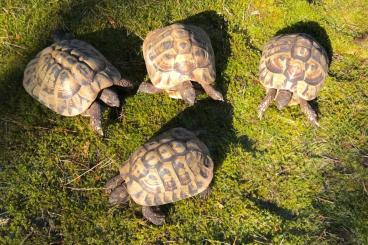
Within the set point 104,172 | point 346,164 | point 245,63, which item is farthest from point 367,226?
point 104,172

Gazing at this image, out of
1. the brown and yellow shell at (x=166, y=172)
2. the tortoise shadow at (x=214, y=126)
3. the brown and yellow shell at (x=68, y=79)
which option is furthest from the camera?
the tortoise shadow at (x=214, y=126)

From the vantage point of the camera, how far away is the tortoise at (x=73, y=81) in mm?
5961

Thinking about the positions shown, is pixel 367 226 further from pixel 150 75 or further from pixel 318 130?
pixel 150 75

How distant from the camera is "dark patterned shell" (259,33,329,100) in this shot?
6.37 meters

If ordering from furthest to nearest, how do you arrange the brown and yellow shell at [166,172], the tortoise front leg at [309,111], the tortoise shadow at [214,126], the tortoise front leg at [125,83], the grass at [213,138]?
the tortoise front leg at [309,111]
the tortoise front leg at [125,83]
the tortoise shadow at [214,126]
the grass at [213,138]
the brown and yellow shell at [166,172]

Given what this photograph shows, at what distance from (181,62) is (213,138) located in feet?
4.08

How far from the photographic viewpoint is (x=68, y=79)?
19.5ft

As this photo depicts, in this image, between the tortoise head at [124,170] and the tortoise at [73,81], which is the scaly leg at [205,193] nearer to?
the tortoise head at [124,170]

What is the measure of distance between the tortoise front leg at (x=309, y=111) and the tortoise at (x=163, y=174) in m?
1.89

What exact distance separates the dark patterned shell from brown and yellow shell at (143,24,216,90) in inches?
37.7

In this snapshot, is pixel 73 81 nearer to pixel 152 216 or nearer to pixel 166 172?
pixel 166 172

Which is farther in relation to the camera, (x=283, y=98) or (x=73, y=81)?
(x=283, y=98)

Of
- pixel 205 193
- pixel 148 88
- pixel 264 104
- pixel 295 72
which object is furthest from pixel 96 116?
pixel 295 72

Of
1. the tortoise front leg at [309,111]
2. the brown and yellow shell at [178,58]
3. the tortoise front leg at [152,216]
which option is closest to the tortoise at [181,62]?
the brown and yellow shell at [178,58]
